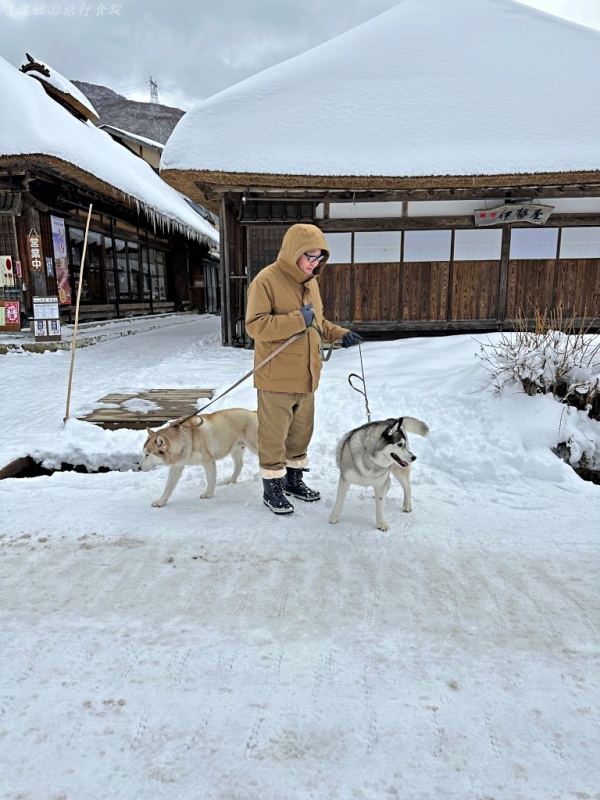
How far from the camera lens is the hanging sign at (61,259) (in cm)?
1152

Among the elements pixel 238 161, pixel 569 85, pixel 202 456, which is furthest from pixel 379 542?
pixel 569 85

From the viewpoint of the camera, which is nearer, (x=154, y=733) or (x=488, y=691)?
(x=154, y=733)

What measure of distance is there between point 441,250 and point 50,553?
8.84 m

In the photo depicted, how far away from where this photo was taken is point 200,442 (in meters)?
3.25

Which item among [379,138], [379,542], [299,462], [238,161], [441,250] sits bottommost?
[379,542]

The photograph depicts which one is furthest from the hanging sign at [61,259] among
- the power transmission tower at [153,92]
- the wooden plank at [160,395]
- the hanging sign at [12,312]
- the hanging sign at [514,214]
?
the power transmission tower at [153,92]

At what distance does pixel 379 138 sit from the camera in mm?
8922

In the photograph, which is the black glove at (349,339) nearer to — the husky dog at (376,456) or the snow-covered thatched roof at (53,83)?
the husky dog at (376,456)

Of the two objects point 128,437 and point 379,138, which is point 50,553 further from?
point 379,138

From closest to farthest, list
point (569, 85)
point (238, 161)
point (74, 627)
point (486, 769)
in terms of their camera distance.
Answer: point (486, 769) < point (74, 627) < point (238, 161) < point (569, 85)

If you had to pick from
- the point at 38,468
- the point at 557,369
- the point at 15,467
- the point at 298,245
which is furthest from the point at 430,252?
the point at 15,467

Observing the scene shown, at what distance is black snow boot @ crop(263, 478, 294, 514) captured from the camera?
3042 millimetres

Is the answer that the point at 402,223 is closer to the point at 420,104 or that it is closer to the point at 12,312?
the point at 420,104

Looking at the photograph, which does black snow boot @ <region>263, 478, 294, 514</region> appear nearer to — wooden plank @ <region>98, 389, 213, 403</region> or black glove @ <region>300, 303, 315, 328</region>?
black glove @ <region>300, 303, 315, 328</region>
